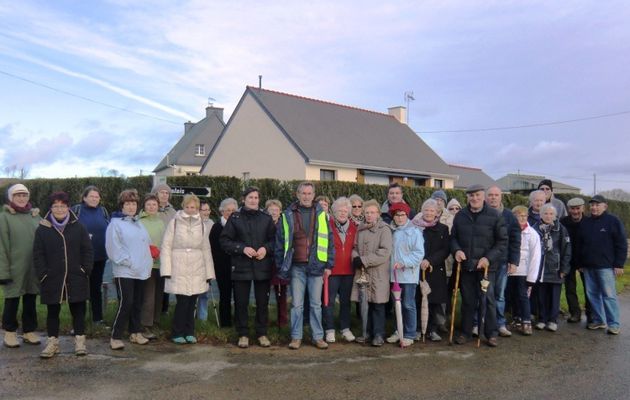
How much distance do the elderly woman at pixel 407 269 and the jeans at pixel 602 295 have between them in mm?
3216

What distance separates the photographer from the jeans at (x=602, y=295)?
7867 millimetres

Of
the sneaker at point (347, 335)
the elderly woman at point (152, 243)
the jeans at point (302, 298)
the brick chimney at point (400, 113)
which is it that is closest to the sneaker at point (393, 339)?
the sneaker at point (347, 335)

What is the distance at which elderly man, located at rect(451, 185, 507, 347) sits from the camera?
6992 mm

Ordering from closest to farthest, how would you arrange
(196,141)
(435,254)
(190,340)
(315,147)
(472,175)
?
1. (190,340)
2. (435,254)
3. (315,147)
4. (196,141)
5. (472,175)

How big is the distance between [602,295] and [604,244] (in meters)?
0.79

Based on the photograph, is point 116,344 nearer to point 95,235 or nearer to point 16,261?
point 16,261

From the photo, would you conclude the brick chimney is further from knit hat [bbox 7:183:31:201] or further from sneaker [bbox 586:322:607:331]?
knit hat [bbox 7:183:31:201]

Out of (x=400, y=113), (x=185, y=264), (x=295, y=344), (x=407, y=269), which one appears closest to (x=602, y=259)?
(x=407, y=269)

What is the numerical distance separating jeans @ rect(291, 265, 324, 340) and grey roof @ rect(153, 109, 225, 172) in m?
38.7

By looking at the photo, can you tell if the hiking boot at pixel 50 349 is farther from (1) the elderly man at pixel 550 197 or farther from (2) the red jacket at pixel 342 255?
(1) the elderly man at pixel 550 197

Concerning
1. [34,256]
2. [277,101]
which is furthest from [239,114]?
[34,256]

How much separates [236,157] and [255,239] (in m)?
23.5

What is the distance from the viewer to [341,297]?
23.2ft

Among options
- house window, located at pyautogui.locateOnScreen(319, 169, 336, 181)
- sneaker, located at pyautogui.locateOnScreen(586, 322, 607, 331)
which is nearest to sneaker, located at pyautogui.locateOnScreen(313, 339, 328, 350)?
sneaker, located at pyautogui.locateOnScreen(586, 322, 607, 331)
